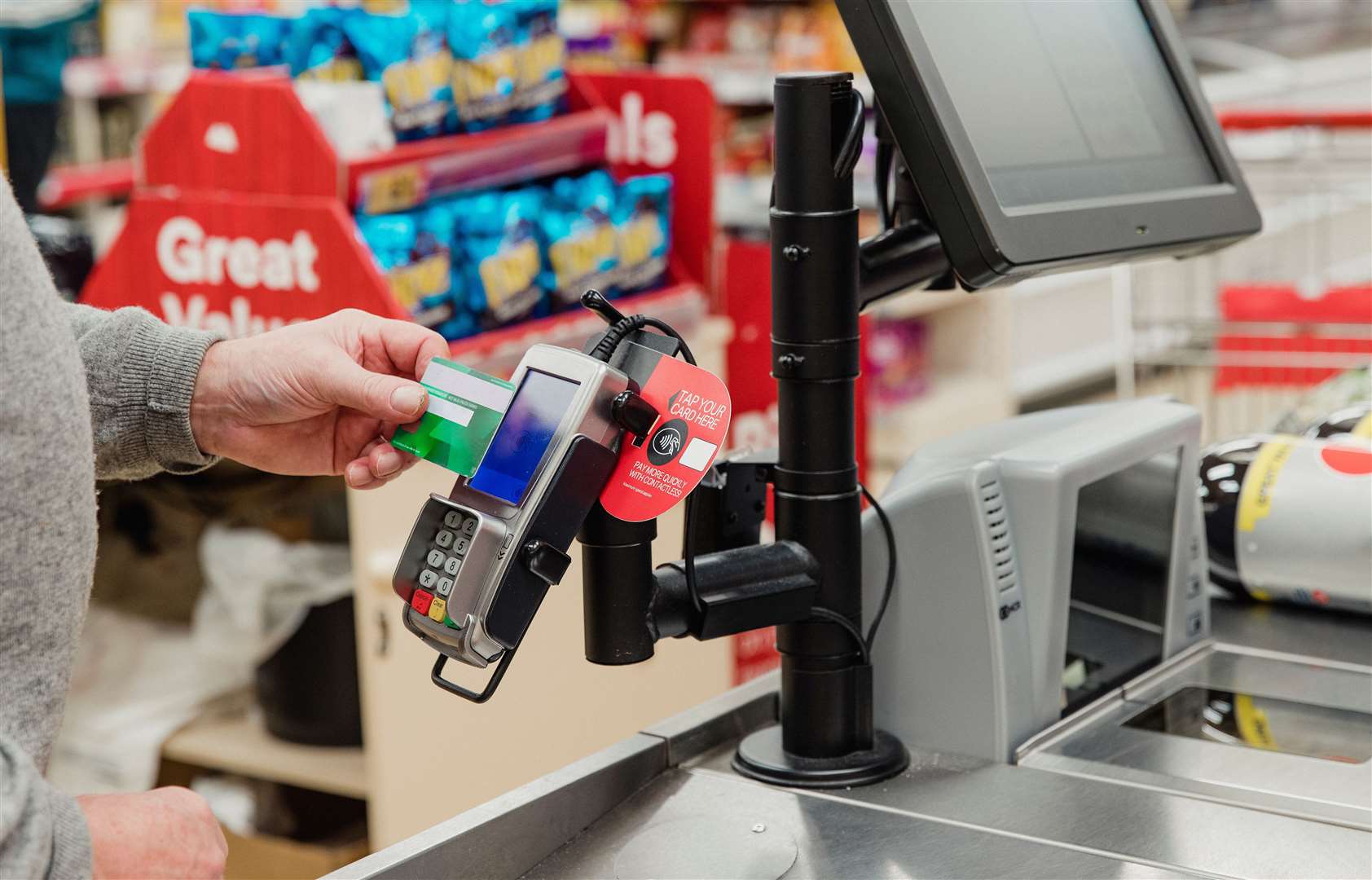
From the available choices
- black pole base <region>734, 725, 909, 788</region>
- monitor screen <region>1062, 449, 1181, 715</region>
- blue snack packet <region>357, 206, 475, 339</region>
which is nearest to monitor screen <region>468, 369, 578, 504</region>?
black pole base <region>734, 725, 909, 788</region>

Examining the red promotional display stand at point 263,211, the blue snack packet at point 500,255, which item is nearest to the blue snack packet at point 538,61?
the red promotional display stand at point 263,211

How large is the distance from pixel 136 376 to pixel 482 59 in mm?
1445

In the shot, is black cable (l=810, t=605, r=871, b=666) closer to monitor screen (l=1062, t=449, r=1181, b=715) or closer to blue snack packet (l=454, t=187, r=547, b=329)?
monitor screen (l=1062, t=449, r=1181, b=715)

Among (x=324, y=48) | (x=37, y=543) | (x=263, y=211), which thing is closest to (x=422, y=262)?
(x=263, y=211)

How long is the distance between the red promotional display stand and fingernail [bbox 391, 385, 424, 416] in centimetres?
117

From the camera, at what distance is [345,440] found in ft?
3.76

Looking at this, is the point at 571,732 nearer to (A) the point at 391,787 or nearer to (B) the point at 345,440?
(A) the point at 391,787

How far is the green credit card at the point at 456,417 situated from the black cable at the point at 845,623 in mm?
288

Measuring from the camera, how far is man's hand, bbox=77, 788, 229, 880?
0.78 metres

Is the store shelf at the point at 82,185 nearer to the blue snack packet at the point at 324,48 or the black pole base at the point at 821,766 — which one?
the blue snack packet at the point at 324,48

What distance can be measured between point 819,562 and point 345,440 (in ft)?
1.21

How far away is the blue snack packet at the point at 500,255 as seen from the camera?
2258 millimetres

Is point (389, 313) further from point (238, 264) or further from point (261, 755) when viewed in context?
point (261, 755)

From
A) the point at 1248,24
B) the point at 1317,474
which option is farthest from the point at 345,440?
the point at 1248,24
